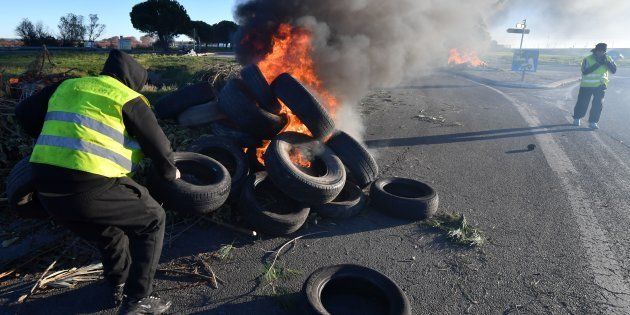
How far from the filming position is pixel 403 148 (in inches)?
328

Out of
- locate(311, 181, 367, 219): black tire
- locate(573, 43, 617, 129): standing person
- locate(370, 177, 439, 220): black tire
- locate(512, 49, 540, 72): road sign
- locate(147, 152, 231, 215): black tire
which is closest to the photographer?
locate(147, 152, 231, 215): black tire

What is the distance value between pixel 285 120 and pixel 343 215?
1.98 meters

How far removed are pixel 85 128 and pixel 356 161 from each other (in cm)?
368

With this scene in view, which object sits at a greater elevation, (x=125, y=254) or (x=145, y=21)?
(x=145, y=21)

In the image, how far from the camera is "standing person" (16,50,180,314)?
2607mm

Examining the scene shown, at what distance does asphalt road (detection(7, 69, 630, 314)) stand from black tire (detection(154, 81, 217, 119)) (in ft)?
10.4

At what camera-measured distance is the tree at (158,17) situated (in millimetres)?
41466

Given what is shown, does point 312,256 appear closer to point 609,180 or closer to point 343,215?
point 343,215

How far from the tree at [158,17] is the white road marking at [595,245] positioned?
138ft

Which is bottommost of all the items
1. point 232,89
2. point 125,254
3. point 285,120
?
point 125,254

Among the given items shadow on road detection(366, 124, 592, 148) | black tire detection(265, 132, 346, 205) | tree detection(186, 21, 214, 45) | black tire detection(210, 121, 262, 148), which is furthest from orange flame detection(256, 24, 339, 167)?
tree detection(186, 21, 214, 45)

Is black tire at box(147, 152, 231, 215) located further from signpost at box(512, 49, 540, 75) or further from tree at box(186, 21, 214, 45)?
tree at box(186, 21, 214, 45)

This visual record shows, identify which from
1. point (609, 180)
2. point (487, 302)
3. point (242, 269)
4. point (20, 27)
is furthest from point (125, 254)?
point (20, 27)

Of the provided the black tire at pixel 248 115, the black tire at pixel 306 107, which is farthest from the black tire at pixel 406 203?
the black tire at pixel 248 115
